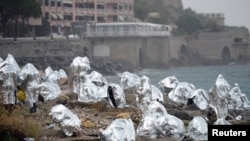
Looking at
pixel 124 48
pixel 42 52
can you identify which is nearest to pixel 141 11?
pixel 124 48

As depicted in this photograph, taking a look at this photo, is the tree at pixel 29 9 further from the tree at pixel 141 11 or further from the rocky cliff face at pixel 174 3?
the rocky cliff face at pixel 174 3

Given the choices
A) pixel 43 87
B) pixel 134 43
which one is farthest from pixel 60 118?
pixel 134 43

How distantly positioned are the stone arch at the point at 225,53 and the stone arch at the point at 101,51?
22.2 metres

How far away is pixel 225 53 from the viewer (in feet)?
244

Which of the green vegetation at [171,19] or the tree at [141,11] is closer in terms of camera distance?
the tree at [141,11]

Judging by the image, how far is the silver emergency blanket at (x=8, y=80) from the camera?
18341 millimetres

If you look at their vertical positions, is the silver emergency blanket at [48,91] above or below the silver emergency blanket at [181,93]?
above

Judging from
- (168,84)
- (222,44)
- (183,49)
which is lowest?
(183,49)

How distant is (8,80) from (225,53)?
5732cm

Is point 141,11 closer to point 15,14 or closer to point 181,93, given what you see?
point 15,14

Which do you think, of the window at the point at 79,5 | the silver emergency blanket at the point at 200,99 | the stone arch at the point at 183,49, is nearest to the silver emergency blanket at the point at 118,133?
the silver emergency blanket at the point at 200,99

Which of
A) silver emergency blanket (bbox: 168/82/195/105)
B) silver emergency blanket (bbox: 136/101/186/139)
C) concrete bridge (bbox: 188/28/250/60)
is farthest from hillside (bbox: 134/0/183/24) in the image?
silver emergency blanket (bbox: 136/101/186/139)

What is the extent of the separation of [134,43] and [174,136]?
3889cm

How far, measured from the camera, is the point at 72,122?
16.1 meters
